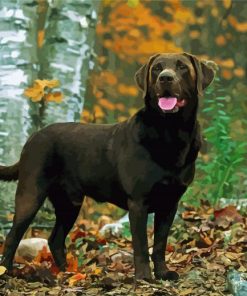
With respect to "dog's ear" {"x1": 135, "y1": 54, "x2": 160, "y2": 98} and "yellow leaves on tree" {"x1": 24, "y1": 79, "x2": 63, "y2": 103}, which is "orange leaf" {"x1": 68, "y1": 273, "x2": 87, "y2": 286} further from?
"yellow leaves on tree" {"x1": 24, "y1": 79, "x2": 63, "y2": 103}

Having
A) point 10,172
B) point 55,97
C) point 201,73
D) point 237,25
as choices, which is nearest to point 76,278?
point 10,172

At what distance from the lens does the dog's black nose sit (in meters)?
5.18

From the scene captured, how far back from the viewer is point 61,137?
6.03 meters

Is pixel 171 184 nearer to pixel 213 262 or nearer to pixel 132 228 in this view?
pixel 132 228

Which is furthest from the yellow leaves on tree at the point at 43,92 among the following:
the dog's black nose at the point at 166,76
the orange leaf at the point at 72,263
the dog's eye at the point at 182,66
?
the dog's black nose at the point at 166,76

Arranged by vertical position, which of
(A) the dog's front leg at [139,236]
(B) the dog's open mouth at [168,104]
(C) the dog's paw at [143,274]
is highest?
(B) the dog's open mouth at [168,104]

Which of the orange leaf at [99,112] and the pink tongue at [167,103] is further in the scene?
the orange leaf at [99,112]

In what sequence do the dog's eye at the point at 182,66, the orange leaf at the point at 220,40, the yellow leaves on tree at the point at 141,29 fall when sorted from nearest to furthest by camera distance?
the dog's eye at the point at 182,66 → the yellow leaves on tree at the point at 141,29 → the orange leaf at the point at 220,40

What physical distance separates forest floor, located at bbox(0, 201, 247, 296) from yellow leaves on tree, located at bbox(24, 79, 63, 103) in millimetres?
1423

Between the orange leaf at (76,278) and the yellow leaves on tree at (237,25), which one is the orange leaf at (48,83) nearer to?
the orange leaf at (76,278)

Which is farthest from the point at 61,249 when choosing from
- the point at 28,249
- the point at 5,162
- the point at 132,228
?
the point at 5,162

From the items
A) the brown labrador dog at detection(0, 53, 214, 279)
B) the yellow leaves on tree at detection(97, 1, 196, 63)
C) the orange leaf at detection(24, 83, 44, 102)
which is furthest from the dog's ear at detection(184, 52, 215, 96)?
the yellow leaves on tree at detection(97, 1, 196, 63)

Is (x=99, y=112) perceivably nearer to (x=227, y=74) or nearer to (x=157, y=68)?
(x=227, y=74)

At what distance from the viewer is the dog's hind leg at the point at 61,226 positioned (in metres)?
6.33
